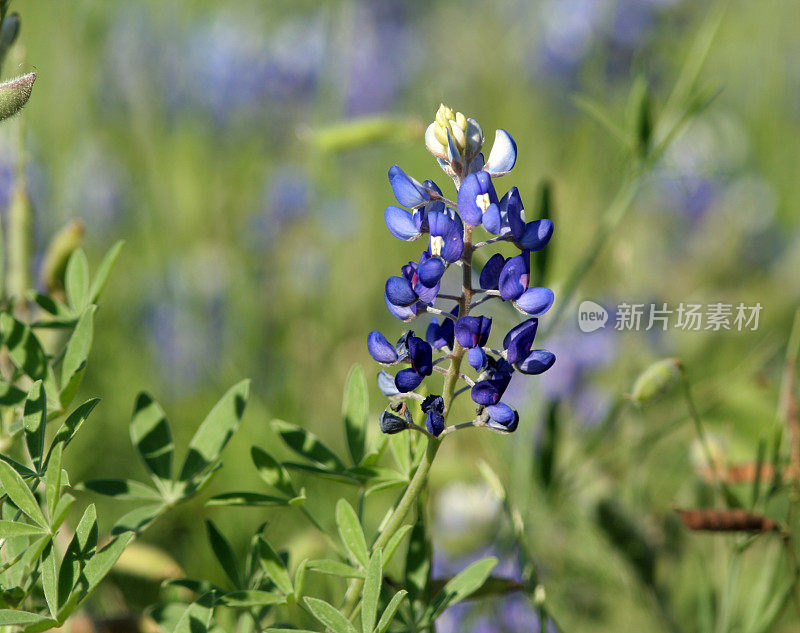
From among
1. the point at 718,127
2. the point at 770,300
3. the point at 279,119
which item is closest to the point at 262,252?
the point at 279,119

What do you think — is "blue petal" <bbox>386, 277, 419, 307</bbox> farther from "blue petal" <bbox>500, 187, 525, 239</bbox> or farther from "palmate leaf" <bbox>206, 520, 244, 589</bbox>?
"palmate leaf" <bbox>206, 520, 244, 589</bbox>

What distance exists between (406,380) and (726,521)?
621mm

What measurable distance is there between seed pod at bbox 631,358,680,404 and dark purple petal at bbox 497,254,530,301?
435 millimetres

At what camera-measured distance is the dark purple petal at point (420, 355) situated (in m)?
0.87

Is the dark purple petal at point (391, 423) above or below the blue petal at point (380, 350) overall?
below

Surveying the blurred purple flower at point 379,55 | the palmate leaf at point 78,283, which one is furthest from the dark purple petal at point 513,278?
the blurred purple flower at point 379,55

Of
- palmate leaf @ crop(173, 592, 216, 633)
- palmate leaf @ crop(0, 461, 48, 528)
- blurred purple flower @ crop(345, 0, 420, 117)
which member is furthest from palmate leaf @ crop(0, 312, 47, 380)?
blurred purple flower @ crop(345, 0, 420, 117)

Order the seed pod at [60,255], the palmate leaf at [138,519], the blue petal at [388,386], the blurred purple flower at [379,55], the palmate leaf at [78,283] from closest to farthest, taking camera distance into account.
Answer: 1. the blue petal at [388,386]
2. the palmate leaf at [138,519]
3. the palmate leaf at [78,283]
4. the seed pod at [60,255]
5. the blurred purple flower at [379,55]

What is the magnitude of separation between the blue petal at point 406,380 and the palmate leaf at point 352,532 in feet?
0.55

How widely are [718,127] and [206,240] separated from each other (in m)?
2.23

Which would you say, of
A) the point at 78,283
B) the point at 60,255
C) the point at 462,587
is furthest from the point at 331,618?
the point at 60,255

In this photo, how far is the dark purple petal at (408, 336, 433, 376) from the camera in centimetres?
87

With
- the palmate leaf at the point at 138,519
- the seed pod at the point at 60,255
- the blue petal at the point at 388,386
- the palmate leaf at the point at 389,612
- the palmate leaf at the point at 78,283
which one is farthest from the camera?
the seed pod at the point at 60,255

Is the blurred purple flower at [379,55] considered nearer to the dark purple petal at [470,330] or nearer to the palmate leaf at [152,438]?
the palmate leaf at [152,438]
